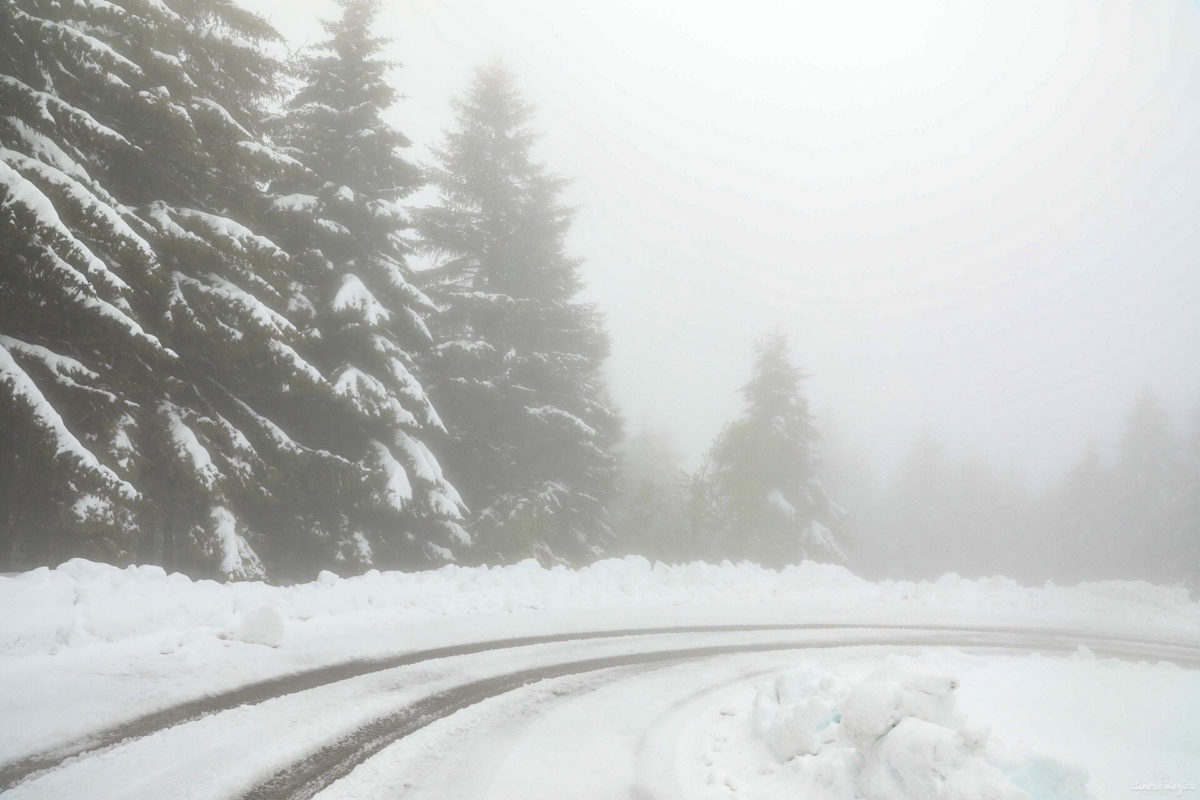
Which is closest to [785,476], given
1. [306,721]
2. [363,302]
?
[363,302]

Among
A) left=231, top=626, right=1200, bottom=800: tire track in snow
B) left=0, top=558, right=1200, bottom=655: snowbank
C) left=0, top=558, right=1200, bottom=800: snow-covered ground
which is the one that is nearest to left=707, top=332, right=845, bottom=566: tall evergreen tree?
left=0, top=558, right=1200, bottom=655: snowbank

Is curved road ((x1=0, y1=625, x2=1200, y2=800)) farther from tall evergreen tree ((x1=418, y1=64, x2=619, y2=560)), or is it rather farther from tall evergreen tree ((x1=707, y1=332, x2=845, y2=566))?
tall evergreen tree ((x1=707, y1=332, x2=845, y2=566))

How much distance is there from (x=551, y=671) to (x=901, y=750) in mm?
4178

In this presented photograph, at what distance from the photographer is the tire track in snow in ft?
14.6

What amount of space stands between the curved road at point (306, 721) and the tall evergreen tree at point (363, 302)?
18.1ft

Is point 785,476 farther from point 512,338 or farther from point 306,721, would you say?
point 306,721

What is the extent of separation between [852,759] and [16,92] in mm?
11414

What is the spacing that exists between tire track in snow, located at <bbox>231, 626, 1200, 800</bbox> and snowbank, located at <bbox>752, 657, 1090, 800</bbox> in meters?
2.89

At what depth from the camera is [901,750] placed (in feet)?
16.5

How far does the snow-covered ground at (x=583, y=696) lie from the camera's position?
5.02m

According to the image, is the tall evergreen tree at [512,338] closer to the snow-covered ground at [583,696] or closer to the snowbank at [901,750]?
the snow-covered ground at [583,696]

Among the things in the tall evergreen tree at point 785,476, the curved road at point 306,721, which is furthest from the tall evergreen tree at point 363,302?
the tall evergreen tree at point 785,476

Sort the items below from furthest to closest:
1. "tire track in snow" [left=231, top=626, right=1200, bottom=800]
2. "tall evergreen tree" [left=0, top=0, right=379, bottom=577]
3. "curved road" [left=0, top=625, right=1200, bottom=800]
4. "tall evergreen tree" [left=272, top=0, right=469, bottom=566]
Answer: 1. "tall evergreen tree" [left=272, top=0, right=469, bottom=566]
2. "tall evergreen tree" [left=0, top=0, right=379, bottom=577]
3. "tire track in snow" [left=231, top=626, right=1200, bottom=800]
4. "curved road" [left=0, top=625, right=1200, bottom=800]

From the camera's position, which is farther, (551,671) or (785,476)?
(785,476)
